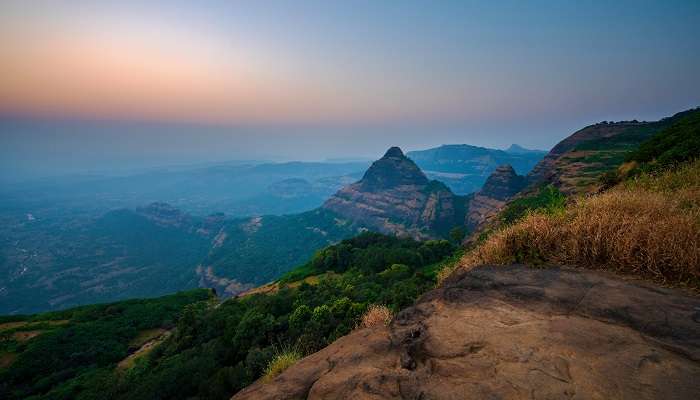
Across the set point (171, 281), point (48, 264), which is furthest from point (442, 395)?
point (48, 264)

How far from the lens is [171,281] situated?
5901 inches

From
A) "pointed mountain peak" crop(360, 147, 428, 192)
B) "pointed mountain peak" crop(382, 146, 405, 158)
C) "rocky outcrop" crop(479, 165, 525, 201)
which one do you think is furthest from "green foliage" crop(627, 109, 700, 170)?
"pointed mountain peak" crop(382, 146, 405, 158)

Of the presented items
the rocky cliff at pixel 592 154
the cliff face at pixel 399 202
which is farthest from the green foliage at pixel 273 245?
the rocky cliff at pixel 592 154

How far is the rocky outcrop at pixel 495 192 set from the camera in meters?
109

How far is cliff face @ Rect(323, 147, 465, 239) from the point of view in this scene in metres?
119

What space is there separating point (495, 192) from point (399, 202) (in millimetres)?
44109

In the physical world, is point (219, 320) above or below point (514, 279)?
below

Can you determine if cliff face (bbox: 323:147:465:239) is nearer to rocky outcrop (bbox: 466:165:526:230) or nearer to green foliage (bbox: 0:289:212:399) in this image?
rocky outcrop (bbox: 466:165:526:230)

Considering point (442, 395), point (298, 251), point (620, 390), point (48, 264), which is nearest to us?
point (620, 390)

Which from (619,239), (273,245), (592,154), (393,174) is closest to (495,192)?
(592,154)

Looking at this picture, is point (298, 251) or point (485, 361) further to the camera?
point (298, 251)

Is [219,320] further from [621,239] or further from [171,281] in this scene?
[171,281]

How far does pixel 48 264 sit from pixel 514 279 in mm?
259185

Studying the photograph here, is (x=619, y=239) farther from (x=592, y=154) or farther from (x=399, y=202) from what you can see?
(x=399, y=202)
